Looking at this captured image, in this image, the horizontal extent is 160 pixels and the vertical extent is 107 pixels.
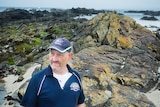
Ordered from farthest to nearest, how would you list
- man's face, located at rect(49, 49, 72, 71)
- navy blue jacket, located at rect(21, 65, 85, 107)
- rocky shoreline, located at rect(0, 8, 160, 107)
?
rocky shoreline, located at rect(0, 8, 160, 107) → man's face, located at rect(49, 49, 72, 71) → navy blue jacket, located at rect(21, 65, 85, 107)

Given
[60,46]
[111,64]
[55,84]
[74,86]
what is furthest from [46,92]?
[111,64]

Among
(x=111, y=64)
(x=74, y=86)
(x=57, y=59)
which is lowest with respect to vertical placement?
(x=111, y=64)

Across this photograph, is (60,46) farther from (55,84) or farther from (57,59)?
(55,84)

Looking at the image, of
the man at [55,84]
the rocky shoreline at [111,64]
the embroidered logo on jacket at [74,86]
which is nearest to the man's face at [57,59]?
the man at [55,84]

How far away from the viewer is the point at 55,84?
3443 millimetres

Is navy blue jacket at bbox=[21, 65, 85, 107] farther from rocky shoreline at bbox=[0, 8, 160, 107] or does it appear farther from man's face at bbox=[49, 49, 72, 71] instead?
rocky shoreline at bbox=[0, 8, 160, 107]

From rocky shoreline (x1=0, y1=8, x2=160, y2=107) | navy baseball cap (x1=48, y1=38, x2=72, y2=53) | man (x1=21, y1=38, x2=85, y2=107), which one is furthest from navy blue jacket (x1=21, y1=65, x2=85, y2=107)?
rocky shoreline (x1=0, y1=8, x2=160, y2=107)

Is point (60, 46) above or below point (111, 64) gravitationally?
above

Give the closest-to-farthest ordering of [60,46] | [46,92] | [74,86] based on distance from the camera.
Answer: [46,92] → [60,46] → [74,86]

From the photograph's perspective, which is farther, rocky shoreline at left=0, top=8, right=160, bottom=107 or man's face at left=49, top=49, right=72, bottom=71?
rocky shoreline at left=0, top=8, right=160, bottom=107

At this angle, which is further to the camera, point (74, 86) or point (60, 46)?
point (74, 86)

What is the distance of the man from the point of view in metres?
3.39

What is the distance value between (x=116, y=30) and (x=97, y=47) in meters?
2.72

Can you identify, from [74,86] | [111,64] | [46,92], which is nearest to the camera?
[46,92]
